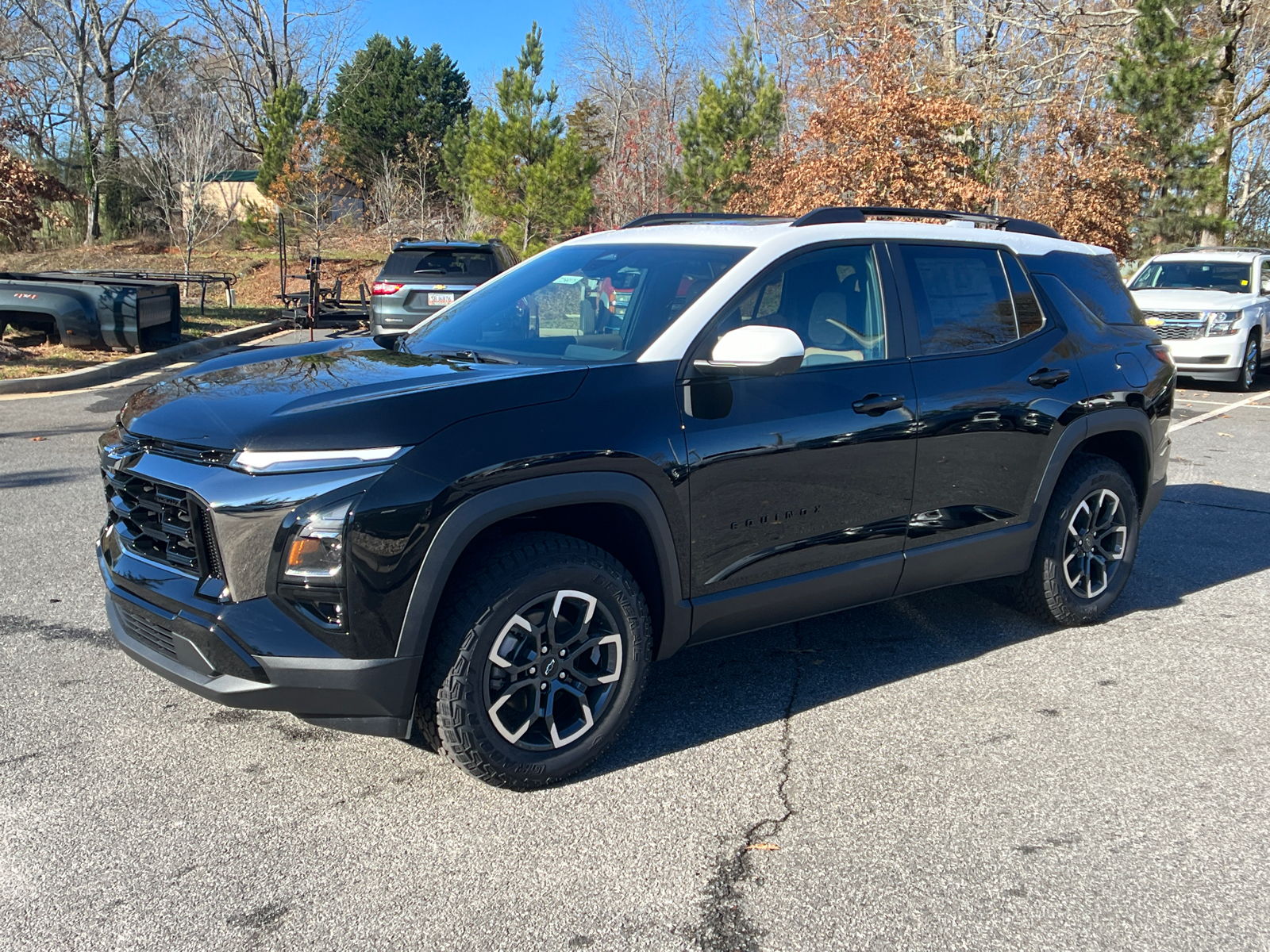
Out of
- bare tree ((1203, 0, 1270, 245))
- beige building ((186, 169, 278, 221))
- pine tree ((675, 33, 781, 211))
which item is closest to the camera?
bare tree ((1203, 0, 1270, 245))

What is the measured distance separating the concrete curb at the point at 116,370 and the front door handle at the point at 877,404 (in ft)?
35.2

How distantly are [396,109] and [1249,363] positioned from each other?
32.9 m

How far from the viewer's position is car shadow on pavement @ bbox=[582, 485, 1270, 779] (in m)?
3.96

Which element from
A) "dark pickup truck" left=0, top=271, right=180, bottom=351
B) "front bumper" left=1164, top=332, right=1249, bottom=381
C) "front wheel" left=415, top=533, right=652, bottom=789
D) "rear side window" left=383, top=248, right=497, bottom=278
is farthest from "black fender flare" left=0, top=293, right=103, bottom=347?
"front bumper" left=1164, top=332, right=1249, bottom=381

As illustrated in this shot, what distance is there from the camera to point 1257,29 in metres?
28.1

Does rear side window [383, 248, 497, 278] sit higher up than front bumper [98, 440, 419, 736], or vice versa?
rear side window [383, 248, 497, 278]

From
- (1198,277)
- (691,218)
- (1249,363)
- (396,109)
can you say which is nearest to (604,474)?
(691,218)

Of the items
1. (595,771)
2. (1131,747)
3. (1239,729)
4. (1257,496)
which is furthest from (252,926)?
(1257,496)

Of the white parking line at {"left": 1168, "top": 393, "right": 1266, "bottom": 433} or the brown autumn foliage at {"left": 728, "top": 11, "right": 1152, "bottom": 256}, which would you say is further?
the brown autumn foliage at {"left": 728, "top": 11, "right": 1152, "bottom": 256}

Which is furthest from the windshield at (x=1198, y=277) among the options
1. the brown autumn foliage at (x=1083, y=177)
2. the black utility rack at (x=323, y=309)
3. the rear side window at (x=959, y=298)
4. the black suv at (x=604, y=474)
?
the rear side window at (x=959, y=298)

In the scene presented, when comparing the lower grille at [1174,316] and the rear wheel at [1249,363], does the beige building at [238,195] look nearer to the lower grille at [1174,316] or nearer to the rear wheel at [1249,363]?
the lower grille at [1174,316]

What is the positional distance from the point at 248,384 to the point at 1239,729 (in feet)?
12.7

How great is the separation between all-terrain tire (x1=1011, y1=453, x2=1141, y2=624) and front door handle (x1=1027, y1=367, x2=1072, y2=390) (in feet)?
1.46

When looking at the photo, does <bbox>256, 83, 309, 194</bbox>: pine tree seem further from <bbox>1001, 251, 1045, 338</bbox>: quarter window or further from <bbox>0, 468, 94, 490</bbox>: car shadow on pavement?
<bbox>1001, 251, 1045, 338</bbox>: quarter window
